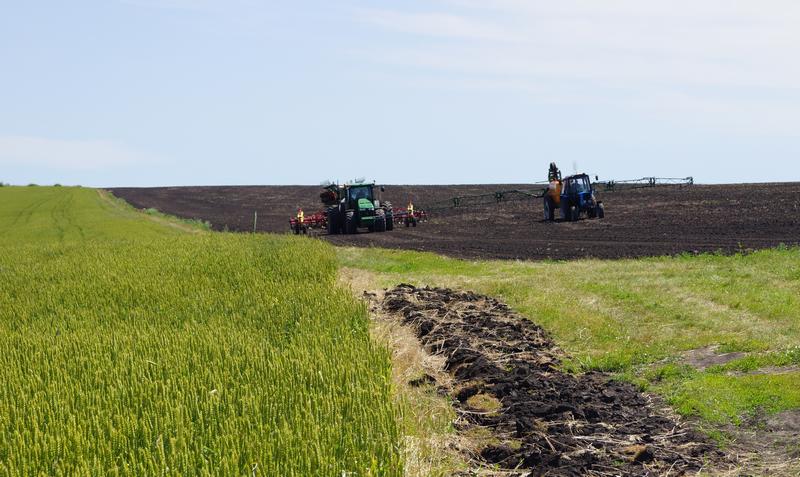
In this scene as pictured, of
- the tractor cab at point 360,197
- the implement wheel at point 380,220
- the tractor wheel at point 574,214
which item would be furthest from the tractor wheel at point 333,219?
the tractor wheel at point 574,214

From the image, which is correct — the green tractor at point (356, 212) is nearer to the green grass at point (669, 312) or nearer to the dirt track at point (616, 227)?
the dirt track at point (616, 227)

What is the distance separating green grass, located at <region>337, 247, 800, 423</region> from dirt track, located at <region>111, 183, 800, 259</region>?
2999 millimetres

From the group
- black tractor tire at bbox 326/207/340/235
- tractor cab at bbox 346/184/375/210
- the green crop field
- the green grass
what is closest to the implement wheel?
tractor cab at bbox 346/184/375/210

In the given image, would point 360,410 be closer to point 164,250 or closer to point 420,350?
point 420,350

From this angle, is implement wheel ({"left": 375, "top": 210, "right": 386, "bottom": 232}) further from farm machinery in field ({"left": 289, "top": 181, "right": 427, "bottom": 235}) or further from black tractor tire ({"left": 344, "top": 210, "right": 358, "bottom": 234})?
black tractor tire ({"left": 344, "top": 210, "right": 358, "bottom": 234})

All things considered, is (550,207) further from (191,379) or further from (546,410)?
(191,379)

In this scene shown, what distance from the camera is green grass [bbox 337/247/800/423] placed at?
31.6 feet

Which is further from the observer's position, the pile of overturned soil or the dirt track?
the dirt track

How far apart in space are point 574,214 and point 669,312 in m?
23.7

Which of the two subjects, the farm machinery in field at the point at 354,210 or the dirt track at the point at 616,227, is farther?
the farm machinery in field at the point at 354,210

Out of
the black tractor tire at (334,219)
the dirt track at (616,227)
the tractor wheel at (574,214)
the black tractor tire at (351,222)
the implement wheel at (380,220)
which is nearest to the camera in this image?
the dirt track at (616,227)

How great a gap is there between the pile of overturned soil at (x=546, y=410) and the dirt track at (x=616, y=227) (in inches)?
475

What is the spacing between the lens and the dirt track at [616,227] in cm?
2552

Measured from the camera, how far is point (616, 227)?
109 ft
